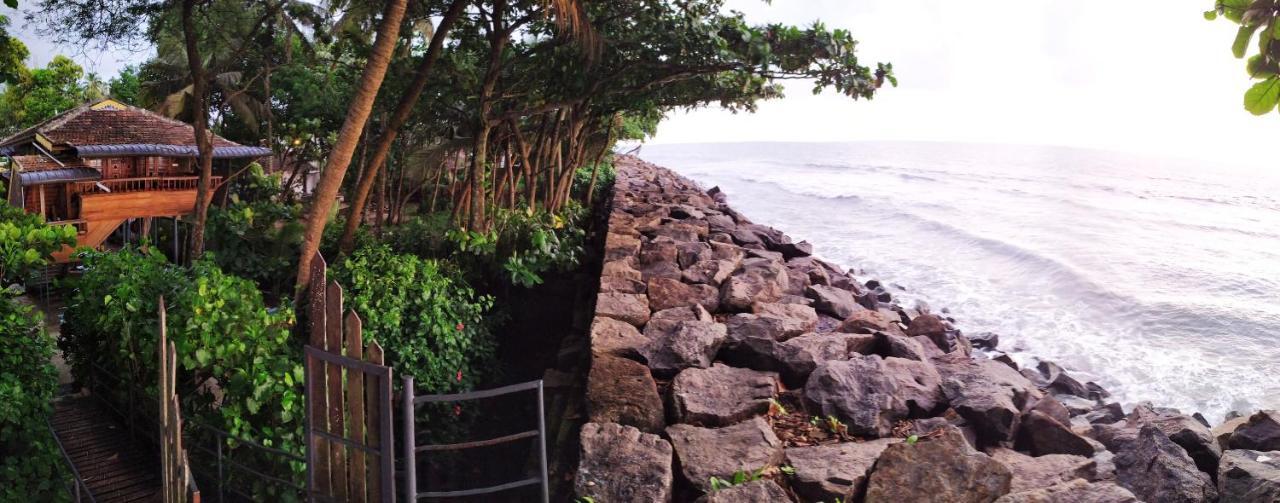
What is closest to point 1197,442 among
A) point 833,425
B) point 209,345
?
point 833,425

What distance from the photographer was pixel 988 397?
17.9ft

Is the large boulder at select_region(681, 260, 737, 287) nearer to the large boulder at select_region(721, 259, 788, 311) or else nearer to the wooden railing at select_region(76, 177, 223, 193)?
the large boulder at select_region(721, 259, 788, 311)

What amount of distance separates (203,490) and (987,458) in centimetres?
437

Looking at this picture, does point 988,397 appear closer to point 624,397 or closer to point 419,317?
point 624,397

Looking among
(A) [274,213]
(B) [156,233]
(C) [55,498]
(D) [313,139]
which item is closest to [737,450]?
(C) [55,498]

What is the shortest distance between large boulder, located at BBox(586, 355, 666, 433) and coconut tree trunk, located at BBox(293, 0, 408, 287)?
2.64 m

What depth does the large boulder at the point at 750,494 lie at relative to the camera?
3660mm

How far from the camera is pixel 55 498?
499 centimetres

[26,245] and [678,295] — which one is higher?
[26,245]

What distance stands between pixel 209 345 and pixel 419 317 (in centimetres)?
228

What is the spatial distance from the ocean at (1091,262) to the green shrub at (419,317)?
702cm

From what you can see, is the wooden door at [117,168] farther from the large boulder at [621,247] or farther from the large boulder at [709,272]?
the large boulder at [709,272]

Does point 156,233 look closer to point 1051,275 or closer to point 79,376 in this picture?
point 79,376

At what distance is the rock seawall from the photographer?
3.91 m
